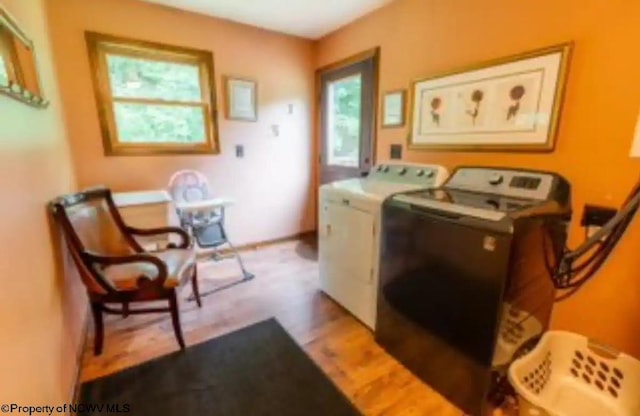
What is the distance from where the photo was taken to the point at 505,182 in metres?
1.73

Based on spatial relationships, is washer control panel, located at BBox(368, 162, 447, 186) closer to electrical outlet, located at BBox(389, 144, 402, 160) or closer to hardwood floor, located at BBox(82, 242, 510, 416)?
electrical outlet, located at BBox(389, 144, 402, 160)

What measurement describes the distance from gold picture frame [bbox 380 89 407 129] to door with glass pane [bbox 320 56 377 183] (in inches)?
6.0

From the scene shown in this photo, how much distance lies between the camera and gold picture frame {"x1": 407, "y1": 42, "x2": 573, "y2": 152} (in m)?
1.61

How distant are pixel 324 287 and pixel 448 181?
1.25m

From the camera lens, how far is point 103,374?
5.38 ft

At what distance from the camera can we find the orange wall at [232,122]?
2.36 meters

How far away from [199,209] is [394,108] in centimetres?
186

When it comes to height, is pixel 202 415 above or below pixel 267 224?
Result: below

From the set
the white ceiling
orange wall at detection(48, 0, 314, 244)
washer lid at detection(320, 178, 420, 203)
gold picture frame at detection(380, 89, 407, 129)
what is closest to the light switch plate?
washer lid at detection(320, 178, 420, 203)

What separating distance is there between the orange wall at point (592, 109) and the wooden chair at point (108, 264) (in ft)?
6.81

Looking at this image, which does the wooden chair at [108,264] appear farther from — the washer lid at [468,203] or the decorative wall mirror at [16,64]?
the washer lid at [468,203]

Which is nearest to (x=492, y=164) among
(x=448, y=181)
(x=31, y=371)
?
(x=448, y=181)

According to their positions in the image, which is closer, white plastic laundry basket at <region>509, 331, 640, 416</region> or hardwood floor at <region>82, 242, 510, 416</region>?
white plastic laundry basket at <region>509, 331, 640, 416</region>

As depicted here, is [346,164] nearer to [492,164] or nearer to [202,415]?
[492,164]
